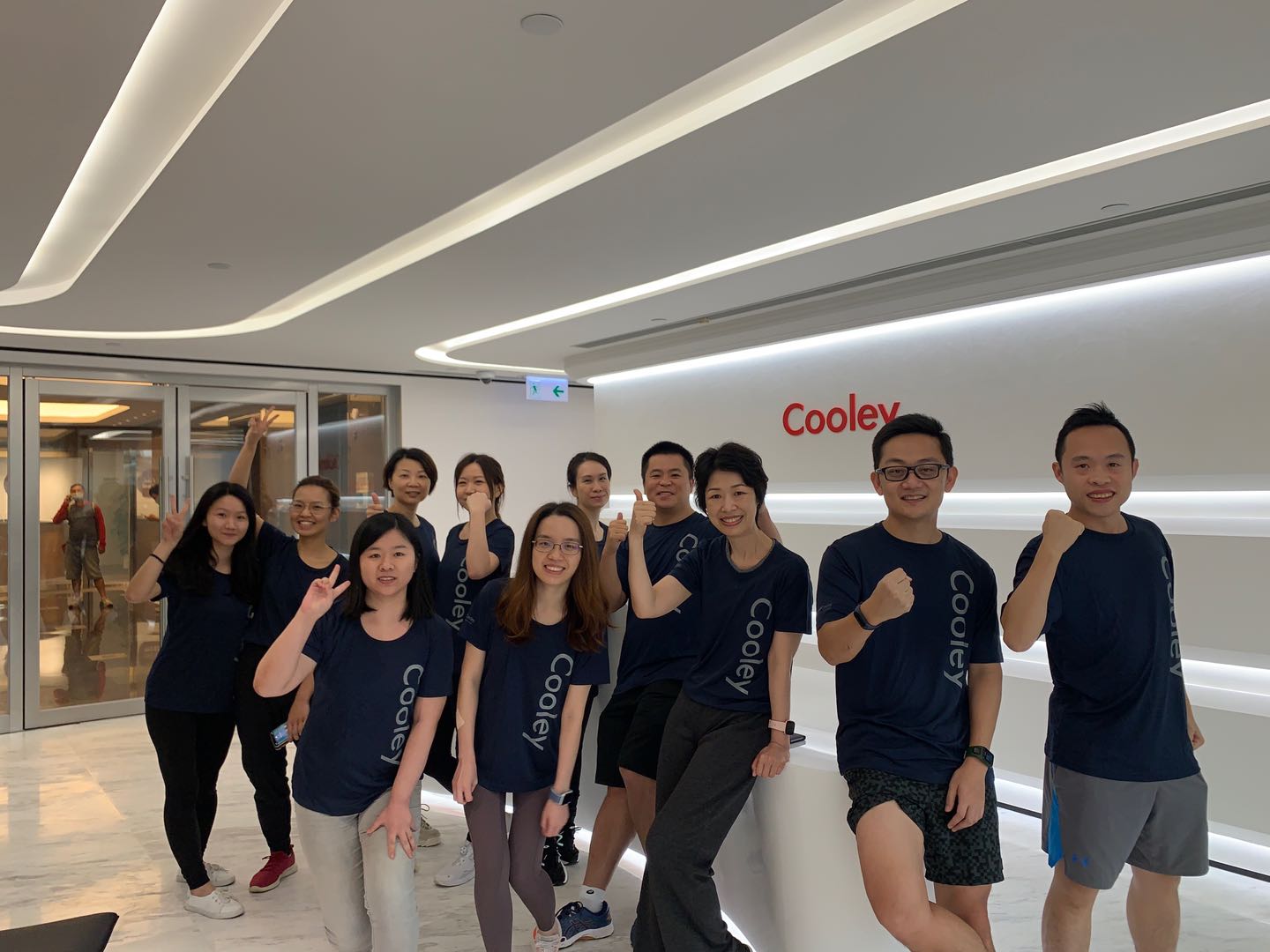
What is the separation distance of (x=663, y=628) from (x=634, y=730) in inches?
14.4

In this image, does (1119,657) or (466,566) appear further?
(466,566)

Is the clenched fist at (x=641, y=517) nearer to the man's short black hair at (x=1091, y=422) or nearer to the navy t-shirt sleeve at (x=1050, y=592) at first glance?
the navy t-shirt sleeve at (x=1050, y=592)

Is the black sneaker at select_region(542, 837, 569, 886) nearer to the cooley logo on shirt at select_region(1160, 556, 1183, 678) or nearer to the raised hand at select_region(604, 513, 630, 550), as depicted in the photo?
the raised hand at select_region(604, 513, 630, 550)

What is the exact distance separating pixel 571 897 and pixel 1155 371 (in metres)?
3.60

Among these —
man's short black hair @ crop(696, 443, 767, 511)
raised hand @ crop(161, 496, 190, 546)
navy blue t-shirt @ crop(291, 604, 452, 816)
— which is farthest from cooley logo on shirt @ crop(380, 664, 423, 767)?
raised hand @ crop(161, 496, 190, 546)

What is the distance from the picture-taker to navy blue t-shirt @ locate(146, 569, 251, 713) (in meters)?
3.57

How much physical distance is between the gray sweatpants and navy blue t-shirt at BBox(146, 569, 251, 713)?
189cm

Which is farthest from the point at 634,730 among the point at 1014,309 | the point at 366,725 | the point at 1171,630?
the point at 1014,309

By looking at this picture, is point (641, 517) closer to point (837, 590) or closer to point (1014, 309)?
point (837, 590)

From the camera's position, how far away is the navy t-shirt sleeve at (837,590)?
2416mm

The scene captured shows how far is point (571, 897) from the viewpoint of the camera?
Result: 147 inches

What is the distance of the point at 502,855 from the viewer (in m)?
2.88

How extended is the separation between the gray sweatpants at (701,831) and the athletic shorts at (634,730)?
0.32 metres

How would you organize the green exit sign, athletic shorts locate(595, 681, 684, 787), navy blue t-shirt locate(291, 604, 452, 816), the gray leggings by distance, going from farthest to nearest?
the green exit sign < athletic shorts locate(595, 681, 684, 787) < the gray leggings < navy blue t-shirt locate(291, 604, 452, 816)
